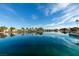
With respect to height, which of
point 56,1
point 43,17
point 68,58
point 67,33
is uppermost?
point 56,1

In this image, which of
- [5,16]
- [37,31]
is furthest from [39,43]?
[5,16]

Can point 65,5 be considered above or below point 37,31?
above

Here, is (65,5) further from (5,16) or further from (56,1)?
(5,16)

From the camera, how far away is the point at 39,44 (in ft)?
10.2

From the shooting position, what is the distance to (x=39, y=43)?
3102 millimetres

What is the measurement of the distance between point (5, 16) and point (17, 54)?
50cm

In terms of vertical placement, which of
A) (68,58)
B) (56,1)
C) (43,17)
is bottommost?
(68,58)

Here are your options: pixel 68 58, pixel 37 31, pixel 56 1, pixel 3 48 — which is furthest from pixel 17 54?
pixel 56 1

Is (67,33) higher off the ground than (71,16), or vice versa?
(71,16)

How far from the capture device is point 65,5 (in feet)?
10.0

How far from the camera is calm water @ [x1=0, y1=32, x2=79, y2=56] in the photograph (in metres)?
3.04

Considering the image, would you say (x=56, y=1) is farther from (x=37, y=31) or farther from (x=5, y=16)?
(x=5, y=16)

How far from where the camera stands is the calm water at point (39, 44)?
3.04 metres

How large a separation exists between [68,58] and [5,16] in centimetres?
95
